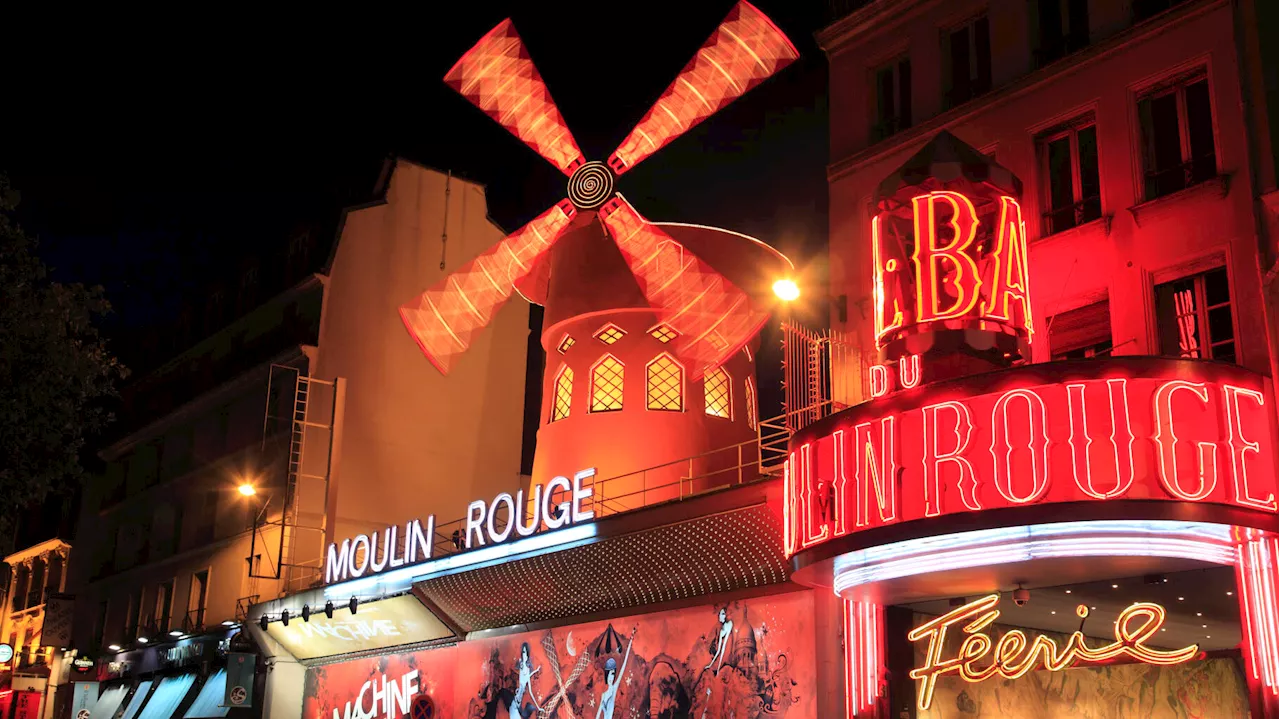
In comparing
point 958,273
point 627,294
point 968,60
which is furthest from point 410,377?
point 958,273

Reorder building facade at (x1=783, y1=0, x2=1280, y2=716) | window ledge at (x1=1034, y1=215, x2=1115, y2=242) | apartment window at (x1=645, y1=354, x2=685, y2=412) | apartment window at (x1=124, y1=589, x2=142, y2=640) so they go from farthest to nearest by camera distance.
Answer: apartment window at (x1=124, y1=589, x2=142, y2=640), apartment window at (x1=645, y1=354, x2=685, y2=412), window ledge at (x1=1034, y1=215, x2=1115, y2=242), building facade at (x1=783, y1=0, x2=1280, y2=716)

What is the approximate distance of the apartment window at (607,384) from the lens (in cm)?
1695

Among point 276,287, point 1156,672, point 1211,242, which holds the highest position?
point 276,287

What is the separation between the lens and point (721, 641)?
12.7m

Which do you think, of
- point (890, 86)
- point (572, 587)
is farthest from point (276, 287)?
point (890, 86)

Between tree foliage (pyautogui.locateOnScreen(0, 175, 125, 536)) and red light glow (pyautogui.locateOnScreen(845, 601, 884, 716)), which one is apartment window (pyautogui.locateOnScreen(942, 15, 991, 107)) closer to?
red light glow (pyautogui.locateOnScreen(845, 601, 884, 716))

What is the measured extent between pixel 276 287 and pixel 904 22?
51.8ft

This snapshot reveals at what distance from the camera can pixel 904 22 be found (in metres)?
12.8

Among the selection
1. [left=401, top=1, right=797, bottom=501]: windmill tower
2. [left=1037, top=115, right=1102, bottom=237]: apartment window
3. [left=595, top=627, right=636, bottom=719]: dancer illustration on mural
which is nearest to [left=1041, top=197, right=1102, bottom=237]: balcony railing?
[left=1037, top=115, right=1102, bottom=237]: apartment window

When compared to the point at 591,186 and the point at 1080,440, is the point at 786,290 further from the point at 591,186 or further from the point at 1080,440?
the point at 591,186

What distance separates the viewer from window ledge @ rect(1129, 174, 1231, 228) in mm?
9656

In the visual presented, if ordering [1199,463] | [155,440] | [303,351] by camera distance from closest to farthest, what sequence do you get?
1. [1199,463]
2. [303,351]
3. [155,440]

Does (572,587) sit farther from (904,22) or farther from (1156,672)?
(904,22)

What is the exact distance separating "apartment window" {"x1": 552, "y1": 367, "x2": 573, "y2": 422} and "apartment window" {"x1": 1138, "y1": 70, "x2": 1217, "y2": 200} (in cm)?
891
